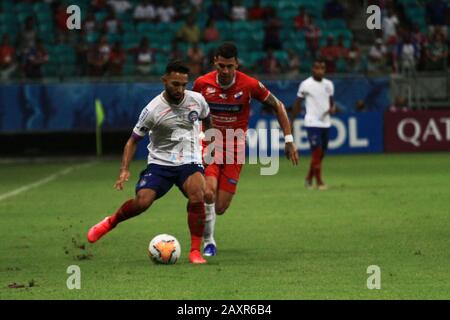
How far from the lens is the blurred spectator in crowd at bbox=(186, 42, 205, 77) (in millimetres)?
28531

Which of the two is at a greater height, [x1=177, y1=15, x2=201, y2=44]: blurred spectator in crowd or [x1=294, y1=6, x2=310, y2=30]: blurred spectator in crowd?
[x1=294, y1=6, x2=310, y2=30]: blurred spectator in crowd

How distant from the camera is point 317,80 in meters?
20.0

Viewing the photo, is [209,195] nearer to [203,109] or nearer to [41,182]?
[203,109]

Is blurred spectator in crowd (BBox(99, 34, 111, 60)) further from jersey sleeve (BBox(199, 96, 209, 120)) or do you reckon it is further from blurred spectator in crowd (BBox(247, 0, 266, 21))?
jersey sleeve (BBox(199, 96, 209, 120))

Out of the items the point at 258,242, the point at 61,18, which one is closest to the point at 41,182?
the point at 61,18

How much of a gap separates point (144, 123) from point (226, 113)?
1.46 meters

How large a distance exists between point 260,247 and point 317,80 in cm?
796

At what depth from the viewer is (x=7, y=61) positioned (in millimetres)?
29016

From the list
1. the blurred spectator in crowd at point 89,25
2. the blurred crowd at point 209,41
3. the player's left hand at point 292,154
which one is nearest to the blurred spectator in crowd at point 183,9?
the blurred crowd at point 209,41

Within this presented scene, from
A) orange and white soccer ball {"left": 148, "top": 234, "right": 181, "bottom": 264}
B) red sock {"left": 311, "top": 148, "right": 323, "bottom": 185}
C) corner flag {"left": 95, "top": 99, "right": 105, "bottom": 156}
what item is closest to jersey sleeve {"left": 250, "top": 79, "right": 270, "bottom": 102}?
orange and white soccer ball {"left": 148, "top": 234, "right": 181, "bottom": 264}

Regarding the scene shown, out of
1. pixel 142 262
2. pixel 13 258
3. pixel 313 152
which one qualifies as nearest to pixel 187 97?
pixel 142 262

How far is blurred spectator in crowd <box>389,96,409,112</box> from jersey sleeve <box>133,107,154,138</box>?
18666mm

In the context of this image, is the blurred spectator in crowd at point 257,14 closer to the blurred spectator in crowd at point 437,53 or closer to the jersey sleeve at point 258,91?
the blurred spectator in crowd at point 437,53

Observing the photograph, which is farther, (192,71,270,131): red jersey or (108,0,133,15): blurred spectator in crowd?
(108,0,133,15): blurred spectator in crowd
